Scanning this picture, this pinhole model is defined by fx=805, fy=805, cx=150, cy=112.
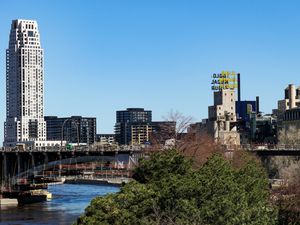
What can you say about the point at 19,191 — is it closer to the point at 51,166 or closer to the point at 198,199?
the point at 51,166

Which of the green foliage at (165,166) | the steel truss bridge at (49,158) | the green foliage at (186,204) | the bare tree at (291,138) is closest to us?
the green foliage at (186,204)

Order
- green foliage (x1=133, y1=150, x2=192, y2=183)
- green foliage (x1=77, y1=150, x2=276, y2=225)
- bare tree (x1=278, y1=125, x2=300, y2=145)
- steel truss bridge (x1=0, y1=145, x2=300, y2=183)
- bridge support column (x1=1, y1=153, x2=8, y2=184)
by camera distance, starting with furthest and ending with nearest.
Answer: bare tree (x1=278, y1=125, x2=300, y2=145)
bridge support column (x1=1, y1=153, x2=8, y2=184)
steel truss bridge (x1=0, y1=145, x2=300, y2=183)
green foliage (x1=133, y1=150, x2=192, y2=183)
green foliage (x1=77, y1=150, x2=276, y2=225)

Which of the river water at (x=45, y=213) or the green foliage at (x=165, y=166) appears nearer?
the green foliage at (x=165, y=166)

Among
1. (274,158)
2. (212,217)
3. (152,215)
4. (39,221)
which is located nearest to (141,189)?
(152,215)

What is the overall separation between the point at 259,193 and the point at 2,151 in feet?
279

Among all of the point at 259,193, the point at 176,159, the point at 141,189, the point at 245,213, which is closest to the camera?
the point at 245,213

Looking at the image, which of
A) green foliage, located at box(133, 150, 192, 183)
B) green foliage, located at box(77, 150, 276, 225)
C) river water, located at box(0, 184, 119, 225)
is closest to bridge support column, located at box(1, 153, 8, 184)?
river water, located at box(0, 184, 119, 225)

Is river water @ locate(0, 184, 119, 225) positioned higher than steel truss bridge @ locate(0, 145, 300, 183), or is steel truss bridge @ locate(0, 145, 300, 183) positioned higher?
steel truss bridge @ locate(0, 145, 300, 183)

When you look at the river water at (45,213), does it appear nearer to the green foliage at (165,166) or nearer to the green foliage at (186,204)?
the green foliage at (165,166)

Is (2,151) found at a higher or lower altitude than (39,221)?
higher

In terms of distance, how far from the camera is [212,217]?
45.1 m

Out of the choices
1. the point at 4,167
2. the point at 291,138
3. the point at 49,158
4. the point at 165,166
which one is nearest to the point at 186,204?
the point at 165,166

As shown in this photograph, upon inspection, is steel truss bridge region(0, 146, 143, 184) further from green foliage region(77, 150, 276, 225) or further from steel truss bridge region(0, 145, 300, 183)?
green foliage region(77, 150, 276, 225)

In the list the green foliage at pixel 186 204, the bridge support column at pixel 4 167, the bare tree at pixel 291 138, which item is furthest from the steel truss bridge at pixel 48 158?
the green foliage at pixel 186 204
